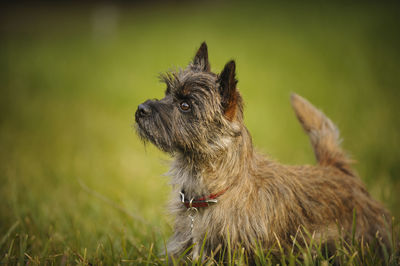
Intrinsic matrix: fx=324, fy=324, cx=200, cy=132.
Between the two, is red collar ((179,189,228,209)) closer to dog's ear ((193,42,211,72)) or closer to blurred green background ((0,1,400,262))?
blurred green background ((0,1,400,262))

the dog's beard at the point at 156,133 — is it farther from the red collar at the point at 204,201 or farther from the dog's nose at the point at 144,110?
the red collar at the point at 204,201

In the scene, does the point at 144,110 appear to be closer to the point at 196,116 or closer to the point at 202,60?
the point at 196,116

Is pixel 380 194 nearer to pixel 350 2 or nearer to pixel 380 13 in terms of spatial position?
pixel 380 13

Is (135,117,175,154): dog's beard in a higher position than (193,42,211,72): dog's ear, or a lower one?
lower

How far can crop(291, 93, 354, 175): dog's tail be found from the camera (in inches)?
123

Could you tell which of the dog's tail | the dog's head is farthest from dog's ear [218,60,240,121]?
the dog's tail

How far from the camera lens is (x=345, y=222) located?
2648 mm

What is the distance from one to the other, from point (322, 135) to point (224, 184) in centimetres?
134

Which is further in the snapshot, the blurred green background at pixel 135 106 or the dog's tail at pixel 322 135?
the blurred green background at pixel 135 106

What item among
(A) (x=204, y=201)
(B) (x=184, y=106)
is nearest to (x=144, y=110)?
(B) (x=184, y=106)

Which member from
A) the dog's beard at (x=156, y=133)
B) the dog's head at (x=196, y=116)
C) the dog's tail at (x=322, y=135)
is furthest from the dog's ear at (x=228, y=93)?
the dog's tail at (x=322, y=135)

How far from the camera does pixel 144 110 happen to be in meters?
2.47

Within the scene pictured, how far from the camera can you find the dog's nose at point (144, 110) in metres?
2.47

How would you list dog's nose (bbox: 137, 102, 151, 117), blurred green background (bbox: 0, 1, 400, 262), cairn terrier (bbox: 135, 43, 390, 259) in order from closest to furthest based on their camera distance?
1. cairn terrier (bbox: 135, 43, 390, 259)
2. dog's nose (bbox: 137, 102, 151, 117)
3. blurred green background (bbox: 0, 1, 400, 262)
